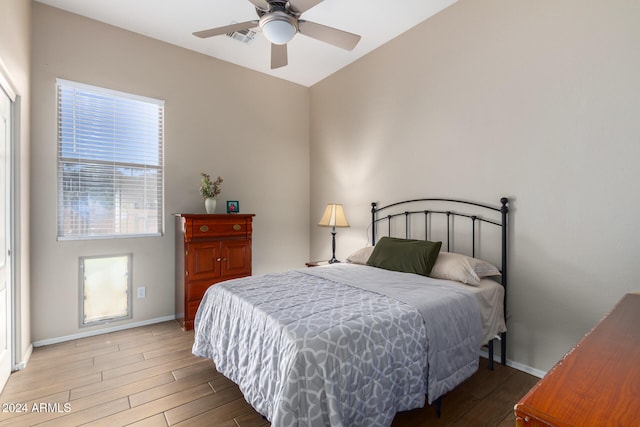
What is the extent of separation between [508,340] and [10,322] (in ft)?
12.6

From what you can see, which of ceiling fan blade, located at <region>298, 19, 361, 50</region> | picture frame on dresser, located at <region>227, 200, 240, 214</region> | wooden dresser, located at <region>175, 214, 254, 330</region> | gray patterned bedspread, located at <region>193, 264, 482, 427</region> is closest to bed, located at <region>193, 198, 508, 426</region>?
gray patterned bedspread, located at <region>193, 264, 482, 427</region>

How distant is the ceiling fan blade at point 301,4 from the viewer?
2.02 m

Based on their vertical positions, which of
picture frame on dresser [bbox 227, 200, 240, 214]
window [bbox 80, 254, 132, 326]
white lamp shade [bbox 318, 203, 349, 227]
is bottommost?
window [bbox 80, 254, 132, 326]

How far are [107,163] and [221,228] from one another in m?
1.32

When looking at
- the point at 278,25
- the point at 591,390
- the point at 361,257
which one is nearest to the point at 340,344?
the point at 591,390

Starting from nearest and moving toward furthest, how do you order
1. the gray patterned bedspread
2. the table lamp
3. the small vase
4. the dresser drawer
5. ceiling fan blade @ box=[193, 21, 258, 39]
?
the gray patterned bedspread → ceiling fan blade @ box=[193, 21, 258, 39] → the dresser drawer → the small vase → the table lamp

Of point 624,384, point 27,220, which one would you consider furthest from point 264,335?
point 27,220

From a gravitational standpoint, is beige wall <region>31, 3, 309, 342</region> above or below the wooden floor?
above

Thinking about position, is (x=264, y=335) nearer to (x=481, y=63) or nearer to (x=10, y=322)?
(x=10, y=322)

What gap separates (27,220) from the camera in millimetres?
2615

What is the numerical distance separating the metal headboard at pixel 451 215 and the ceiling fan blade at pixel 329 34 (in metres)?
1.59

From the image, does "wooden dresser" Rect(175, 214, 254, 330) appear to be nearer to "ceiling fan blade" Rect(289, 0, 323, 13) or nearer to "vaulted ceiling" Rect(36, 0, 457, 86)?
"vaulted ceiling" Rect(36, 0, 457, 86)

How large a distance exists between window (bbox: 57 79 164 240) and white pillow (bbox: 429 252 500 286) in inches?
117

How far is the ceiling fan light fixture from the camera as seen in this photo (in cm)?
213
